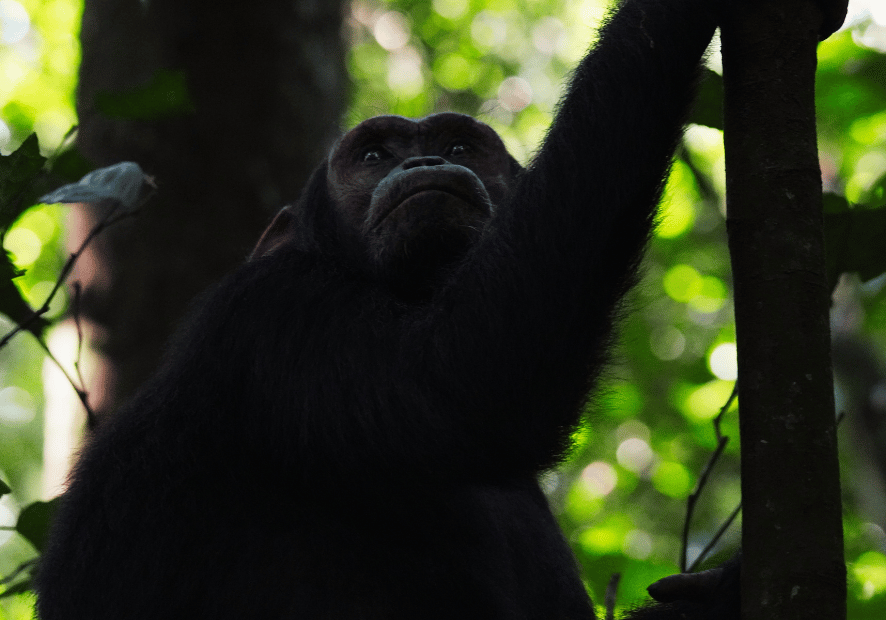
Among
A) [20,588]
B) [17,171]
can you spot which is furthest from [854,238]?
[20,588]

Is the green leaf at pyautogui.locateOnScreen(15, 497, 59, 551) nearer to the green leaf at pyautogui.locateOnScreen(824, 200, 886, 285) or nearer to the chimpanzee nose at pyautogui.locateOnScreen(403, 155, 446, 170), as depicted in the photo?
the chimpanzee nose at pyautogui.locateOnScreen(403, 155, 446, 170)

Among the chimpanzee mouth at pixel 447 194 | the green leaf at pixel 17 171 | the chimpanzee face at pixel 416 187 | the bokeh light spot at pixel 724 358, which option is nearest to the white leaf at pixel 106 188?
the green leaf at pixel 17 171

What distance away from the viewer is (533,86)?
1894 centimetres

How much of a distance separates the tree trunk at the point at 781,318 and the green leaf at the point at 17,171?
2.39 m

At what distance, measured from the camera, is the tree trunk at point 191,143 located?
17.7ft

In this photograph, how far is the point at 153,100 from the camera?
399 centimetres

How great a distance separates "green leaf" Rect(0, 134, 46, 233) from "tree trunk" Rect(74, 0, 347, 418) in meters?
1.85

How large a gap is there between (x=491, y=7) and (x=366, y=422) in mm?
18124

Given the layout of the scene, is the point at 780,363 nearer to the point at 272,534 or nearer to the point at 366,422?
the point at 366,422

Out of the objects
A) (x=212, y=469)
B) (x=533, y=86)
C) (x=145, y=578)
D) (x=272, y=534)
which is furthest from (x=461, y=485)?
(x=533, y=86)

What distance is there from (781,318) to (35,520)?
3173mm

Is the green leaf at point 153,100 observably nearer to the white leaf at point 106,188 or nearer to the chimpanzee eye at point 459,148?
the white leaf at point 106,188

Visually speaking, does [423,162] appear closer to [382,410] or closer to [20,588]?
[382,410]

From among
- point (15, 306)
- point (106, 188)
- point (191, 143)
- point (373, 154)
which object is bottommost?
point (15, 306)
